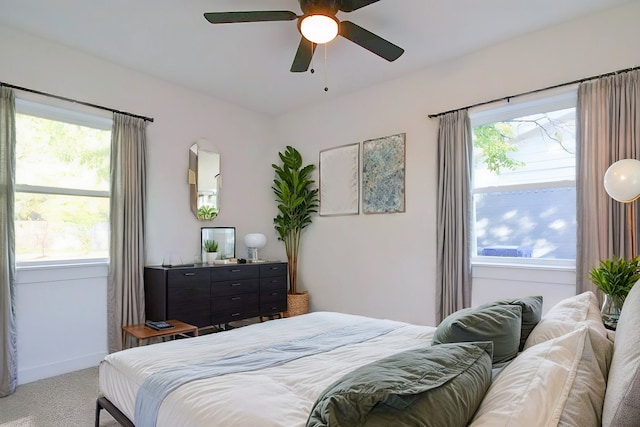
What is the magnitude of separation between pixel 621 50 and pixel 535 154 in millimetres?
924

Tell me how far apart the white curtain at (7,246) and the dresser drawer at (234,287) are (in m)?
1.65

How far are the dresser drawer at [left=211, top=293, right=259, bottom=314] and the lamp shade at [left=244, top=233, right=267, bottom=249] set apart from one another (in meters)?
0.68

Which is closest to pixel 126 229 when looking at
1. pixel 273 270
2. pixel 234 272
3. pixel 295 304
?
pixel 234 272

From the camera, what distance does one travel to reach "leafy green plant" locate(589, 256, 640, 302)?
2.02 metres

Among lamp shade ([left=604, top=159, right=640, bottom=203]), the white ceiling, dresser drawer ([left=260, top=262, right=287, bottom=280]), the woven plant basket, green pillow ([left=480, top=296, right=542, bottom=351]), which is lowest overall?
the woven plant basket

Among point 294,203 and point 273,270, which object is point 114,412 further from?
point 294,203

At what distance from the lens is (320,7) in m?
2.23

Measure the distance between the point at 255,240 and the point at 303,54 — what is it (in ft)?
8.55

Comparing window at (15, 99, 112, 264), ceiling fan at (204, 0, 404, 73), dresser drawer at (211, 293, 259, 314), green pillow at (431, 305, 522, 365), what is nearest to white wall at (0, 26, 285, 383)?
window at (15, 99, 112, 264)

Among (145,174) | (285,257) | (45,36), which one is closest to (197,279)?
(145,174)

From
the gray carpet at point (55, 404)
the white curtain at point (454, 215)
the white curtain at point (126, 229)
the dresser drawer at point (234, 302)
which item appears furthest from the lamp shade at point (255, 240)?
the white curtain at point (454, 215)

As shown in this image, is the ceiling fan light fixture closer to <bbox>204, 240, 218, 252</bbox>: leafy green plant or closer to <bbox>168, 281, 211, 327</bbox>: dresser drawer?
<bbox>168, 281, 211, 327</bbox>: dresser drawer

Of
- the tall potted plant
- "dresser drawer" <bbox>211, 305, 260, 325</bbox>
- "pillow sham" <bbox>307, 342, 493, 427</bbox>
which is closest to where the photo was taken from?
"pillow sham" <bbox>307, 342, 493, 427</bbox>

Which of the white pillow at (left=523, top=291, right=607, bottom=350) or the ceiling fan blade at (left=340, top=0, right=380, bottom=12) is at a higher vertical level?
the ceiling fan blade at (left=340, top=0, right=380, bottom=12)
